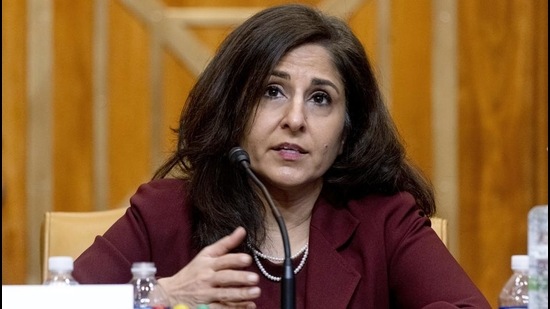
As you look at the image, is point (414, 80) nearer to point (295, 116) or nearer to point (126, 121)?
point (126, 121)

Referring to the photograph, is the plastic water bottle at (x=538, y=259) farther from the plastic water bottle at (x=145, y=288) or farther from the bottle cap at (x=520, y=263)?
the plastic water bottle at (x=145, y=288)

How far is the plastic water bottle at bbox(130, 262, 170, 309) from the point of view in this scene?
1.91 m

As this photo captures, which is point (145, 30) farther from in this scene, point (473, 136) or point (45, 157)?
point (473, 136)

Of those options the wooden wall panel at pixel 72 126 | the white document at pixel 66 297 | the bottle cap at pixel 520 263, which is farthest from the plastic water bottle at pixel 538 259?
the wooden wall panel at pixel 72 126

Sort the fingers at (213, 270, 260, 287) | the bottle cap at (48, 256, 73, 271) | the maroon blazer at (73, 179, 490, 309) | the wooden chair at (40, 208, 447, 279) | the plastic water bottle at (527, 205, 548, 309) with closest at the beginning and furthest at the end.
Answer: the plastic water bottle at (527, 205, 548, 309)
the bottle cap at (48, 256, 73, 271)
the fingers at (213, 270, 260, 287)
the maroon blazer at (73, 179, 490, 309)
the wooden chair at (40, 208, 447, 279)

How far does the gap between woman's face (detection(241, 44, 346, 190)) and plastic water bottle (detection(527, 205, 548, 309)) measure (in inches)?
33.9

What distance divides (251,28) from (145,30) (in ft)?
5.76

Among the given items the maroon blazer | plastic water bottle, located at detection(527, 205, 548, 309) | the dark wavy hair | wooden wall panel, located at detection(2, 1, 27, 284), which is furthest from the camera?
wooden wall panel, located at detection(2, 1, 27, 284)

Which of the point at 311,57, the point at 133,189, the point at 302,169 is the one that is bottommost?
the point at 133,189

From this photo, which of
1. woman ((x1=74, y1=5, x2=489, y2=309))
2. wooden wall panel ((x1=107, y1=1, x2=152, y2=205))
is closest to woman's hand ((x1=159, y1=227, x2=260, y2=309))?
woman ((x1=74, y1=5, x2=489, y2=309))

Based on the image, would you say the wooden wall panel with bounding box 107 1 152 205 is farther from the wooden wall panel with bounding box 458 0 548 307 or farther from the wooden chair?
the wooden chair

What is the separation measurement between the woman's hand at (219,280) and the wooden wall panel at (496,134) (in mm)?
2211

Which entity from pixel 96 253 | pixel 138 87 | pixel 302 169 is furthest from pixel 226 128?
pixel 138 87

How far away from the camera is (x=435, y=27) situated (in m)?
4.19
